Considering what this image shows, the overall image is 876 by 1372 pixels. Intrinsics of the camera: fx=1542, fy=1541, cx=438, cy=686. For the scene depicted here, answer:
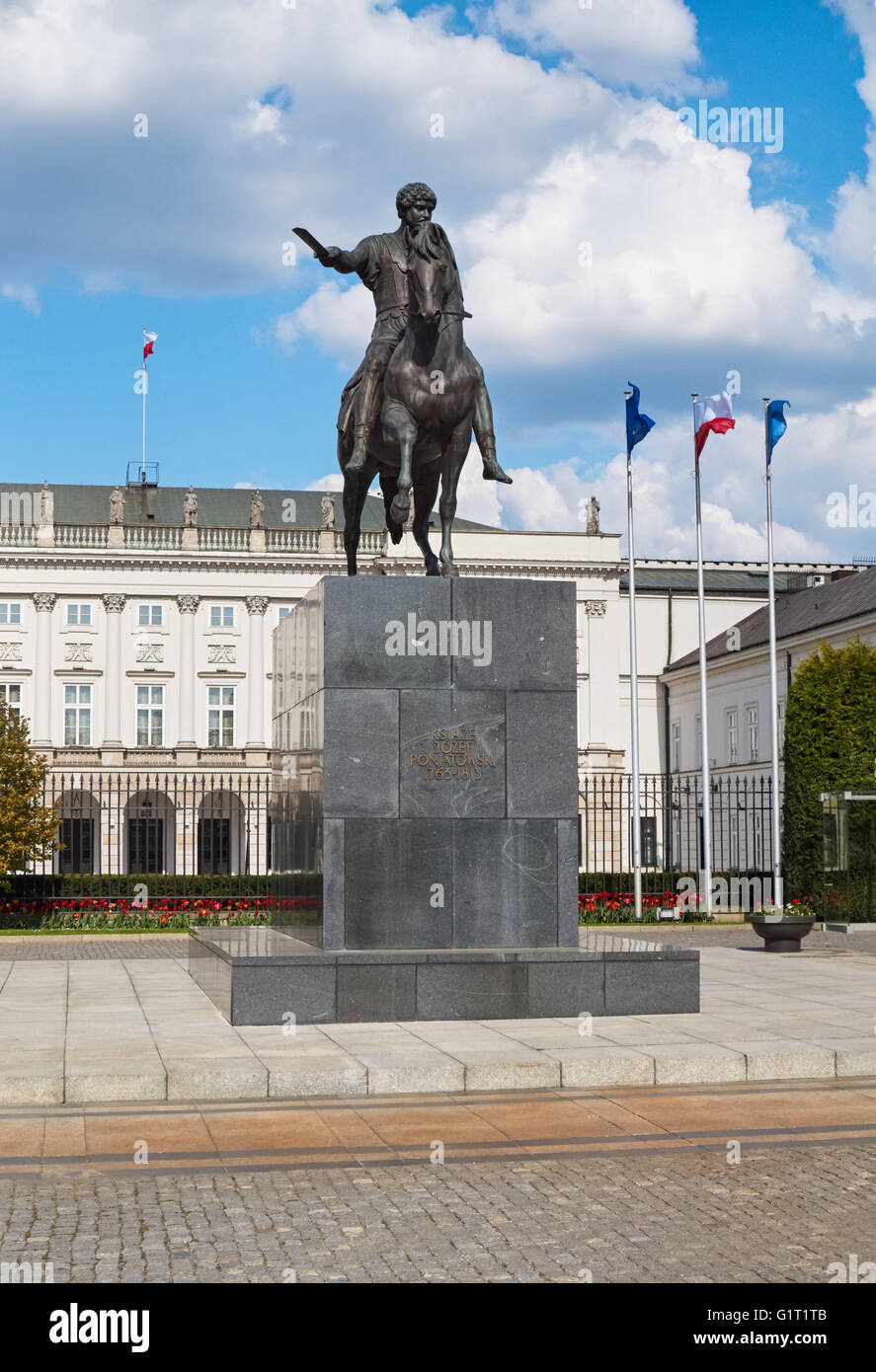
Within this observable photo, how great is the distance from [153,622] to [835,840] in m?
46.1

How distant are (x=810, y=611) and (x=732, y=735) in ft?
29.3

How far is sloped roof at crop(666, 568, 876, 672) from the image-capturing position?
55.2 metres

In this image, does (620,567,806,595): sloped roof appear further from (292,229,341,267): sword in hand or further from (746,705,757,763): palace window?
(292,229,341,267): sword in hand

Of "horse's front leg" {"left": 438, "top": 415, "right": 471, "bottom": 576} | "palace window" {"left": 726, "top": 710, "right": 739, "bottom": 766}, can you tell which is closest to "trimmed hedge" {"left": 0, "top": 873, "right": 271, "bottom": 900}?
"horse's front leg" {"left": 438, "top": 415, "right": 471, "bottom": 576}

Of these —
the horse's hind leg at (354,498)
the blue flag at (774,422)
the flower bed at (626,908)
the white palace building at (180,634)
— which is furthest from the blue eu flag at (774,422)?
the white palace building at (180,634)

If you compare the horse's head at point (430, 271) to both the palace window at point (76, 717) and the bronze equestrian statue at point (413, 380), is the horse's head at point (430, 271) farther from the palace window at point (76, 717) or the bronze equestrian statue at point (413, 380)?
the palace window at point (76, 717)

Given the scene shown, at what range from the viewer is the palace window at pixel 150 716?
68062 millimetres

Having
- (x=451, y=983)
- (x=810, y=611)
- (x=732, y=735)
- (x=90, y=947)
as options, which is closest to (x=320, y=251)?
(x=451, y=983)

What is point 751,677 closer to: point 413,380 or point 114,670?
point 114,670

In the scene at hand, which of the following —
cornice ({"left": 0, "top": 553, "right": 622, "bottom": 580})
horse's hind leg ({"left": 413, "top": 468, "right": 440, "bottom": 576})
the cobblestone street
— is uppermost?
cornice ({"left": 0, "top": 553, "right": 622, "bottom": 580})

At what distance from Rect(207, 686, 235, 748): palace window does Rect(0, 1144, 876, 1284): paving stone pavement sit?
61359mm

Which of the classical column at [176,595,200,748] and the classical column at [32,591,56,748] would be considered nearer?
the classical column at [32,591,56,748]

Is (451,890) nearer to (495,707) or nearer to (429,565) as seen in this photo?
(495,707)
